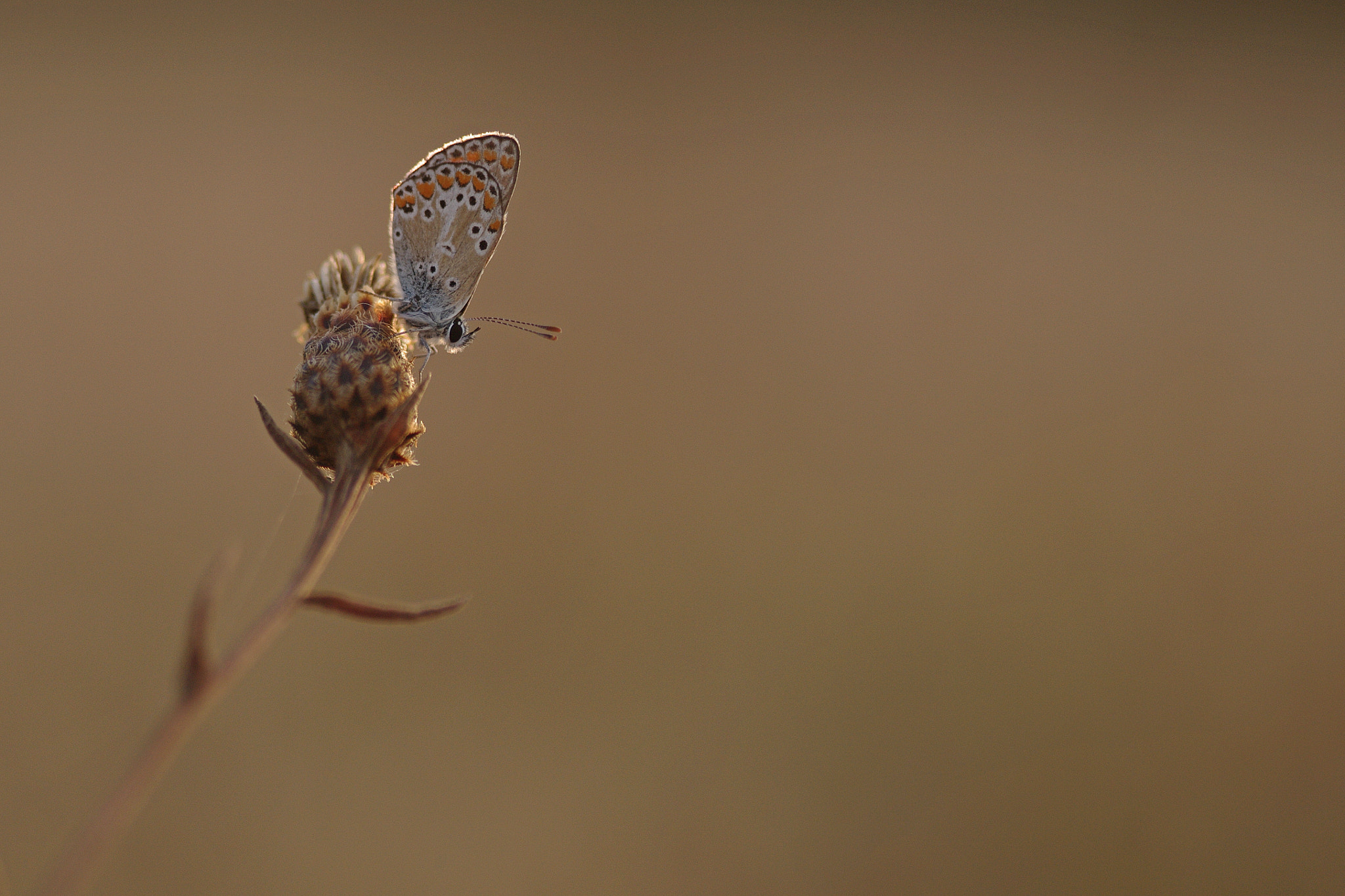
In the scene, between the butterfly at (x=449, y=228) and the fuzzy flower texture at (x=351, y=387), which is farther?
the butterfly at (x=449, y=228)

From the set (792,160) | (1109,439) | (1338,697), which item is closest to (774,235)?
(792,160)

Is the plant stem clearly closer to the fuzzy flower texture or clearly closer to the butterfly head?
the fuzzy flower texture

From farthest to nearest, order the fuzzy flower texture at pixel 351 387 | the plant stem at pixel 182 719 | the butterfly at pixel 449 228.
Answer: the butterfly at pixel 449 228
the fuzzy flower texture at pixel 351 387
the plant stem at pixel 182 719

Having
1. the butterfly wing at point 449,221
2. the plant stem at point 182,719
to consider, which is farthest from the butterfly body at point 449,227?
the plant stem at point 182,719

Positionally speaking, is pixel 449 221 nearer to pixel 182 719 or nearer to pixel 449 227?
pixel 449 227

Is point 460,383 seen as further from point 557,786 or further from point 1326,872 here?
point 1326,872

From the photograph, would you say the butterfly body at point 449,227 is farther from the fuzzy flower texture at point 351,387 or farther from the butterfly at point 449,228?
the fuzzy flower texture at point 351,387

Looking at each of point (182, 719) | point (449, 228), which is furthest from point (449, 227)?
point (182, 719)

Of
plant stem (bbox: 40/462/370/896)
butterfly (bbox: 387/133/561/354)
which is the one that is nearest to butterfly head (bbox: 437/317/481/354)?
butterfly (bbox: 387/133/561/354)
